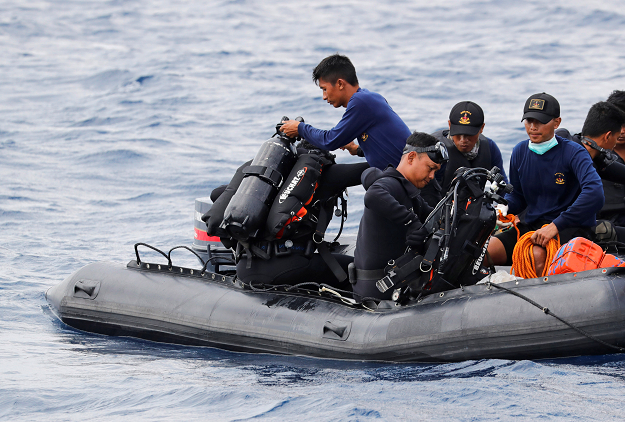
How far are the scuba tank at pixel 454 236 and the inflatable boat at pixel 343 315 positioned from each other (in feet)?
0.58

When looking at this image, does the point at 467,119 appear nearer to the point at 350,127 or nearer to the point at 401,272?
the point at 350,127

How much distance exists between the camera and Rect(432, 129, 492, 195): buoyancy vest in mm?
5500

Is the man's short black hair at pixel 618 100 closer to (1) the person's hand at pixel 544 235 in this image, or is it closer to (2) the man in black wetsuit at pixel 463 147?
(2) the man in black wetsuit at pixel 463 147

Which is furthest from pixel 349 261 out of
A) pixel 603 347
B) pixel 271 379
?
pixel 603 347

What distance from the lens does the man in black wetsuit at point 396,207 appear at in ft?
15.0

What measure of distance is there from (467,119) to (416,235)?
44.5 inches

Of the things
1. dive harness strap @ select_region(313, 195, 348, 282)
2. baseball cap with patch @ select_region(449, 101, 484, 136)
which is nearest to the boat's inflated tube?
dive harness strap @ select_region(313, 195, 348, 282)

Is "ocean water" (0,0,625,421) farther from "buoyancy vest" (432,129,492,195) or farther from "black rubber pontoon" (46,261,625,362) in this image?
"buoyancy vest" (432,129,492,195)

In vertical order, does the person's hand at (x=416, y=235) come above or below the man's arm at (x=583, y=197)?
below

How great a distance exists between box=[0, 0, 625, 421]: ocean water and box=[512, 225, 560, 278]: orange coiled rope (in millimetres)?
691

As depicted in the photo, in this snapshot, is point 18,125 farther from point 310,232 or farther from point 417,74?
point 310,232

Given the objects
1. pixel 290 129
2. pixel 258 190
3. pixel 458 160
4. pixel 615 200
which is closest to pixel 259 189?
pixel 258 190

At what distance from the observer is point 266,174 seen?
5293mm

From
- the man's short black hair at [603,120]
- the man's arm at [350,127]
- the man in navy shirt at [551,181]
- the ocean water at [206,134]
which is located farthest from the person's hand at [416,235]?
the man's short black hair at [603,120]
